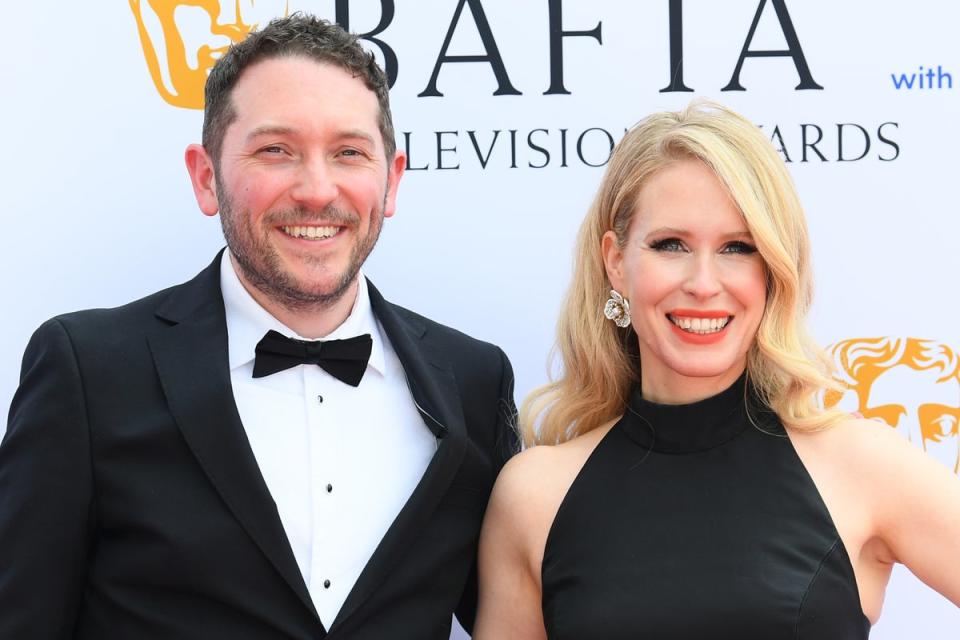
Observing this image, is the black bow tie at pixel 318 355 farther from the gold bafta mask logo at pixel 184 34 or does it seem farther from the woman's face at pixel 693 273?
the gold bafta mask logo at pixel 184 34

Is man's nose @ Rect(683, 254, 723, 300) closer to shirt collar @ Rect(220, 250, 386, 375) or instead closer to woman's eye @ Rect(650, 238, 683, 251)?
woman's eye @ Rect(650, 238, 683, 251)

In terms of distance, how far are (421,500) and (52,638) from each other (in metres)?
0.64

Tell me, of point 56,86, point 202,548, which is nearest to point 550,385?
point 202,548

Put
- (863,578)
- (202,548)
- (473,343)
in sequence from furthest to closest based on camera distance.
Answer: (473,343)
(863,578)
(202,548)

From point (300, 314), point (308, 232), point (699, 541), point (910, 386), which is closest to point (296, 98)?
Answer: point (308, 232)

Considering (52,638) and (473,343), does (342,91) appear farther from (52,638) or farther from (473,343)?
(52,638)

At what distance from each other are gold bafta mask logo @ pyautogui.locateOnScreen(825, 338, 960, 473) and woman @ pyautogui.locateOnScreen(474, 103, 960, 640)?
43 centimetres

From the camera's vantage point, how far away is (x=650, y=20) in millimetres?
2625

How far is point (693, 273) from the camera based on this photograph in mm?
2102

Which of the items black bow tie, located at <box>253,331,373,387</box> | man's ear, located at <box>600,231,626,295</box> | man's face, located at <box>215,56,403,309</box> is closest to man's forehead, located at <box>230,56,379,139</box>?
man's face, located at <box>215,56,403,309</box>

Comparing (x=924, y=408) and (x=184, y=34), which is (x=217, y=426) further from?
(x=924, y=408)

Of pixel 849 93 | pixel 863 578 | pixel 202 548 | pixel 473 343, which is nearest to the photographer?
pixel 202 548

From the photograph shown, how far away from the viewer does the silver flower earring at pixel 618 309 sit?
2.28 meters

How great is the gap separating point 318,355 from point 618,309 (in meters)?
0.59
